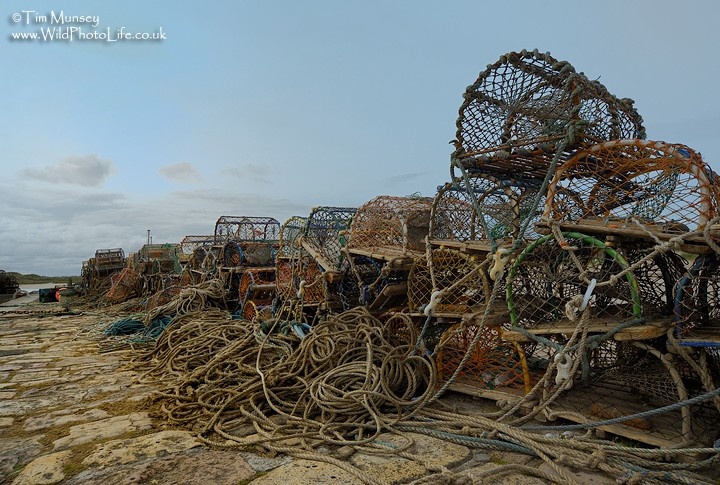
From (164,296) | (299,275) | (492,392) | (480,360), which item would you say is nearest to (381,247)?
(299,275)

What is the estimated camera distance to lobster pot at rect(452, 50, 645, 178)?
11.4 ft

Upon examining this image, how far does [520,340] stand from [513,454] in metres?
0.88

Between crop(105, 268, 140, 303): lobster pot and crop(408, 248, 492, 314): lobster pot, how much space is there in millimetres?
13825

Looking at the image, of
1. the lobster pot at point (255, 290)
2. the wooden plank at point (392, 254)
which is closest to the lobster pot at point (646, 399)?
the wooden plank at point (392, 254)

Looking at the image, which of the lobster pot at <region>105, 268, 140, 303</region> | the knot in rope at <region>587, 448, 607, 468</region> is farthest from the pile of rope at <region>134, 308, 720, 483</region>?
the lobster pot at <region>105, 268, 140, 303</region>

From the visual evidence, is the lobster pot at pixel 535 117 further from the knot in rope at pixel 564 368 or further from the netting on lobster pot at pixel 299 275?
the netting on lobster pot at pixel 299 275

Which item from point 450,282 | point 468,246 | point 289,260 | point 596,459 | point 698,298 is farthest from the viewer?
point 289,260

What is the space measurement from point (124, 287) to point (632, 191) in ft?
52.4

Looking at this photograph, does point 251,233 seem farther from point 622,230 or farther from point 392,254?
point 622,230

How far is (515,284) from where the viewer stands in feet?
12.3

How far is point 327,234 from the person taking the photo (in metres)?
→ 6.75

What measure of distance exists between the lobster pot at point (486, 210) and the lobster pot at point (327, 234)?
52.7 inches

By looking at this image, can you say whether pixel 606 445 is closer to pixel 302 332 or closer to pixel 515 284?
pixel 515 284

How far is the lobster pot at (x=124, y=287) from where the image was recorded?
15227 mm
